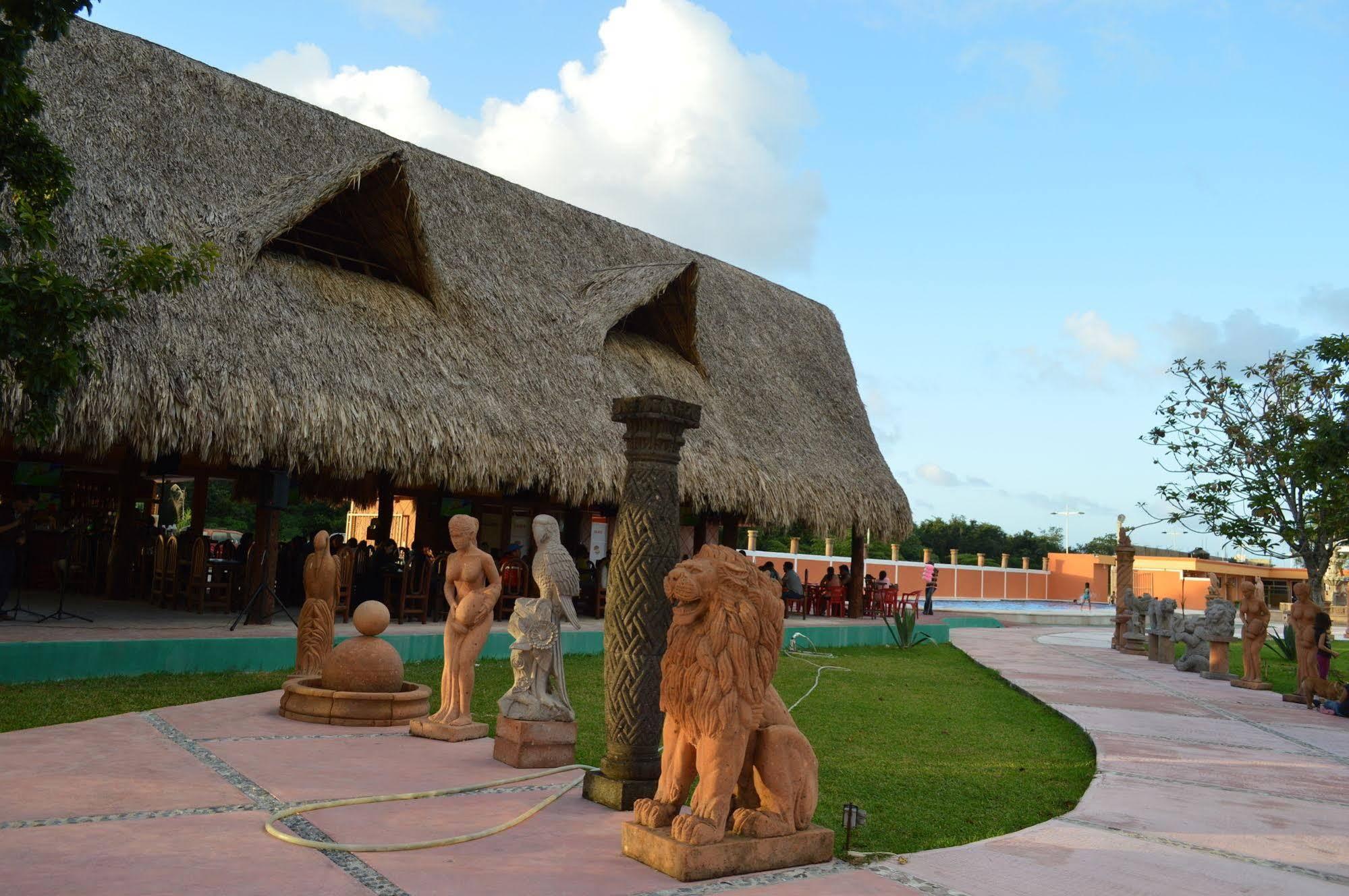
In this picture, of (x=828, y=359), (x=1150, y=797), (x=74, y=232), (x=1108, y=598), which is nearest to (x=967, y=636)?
(x=828, y=359)

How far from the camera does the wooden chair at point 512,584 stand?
42.6ft

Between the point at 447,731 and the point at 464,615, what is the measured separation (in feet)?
2.25

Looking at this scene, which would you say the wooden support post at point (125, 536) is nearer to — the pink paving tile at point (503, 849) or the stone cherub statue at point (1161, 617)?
the pink paving tile at point (503, 849)

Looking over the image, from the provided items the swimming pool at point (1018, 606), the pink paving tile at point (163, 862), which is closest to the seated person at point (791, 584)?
the swimming pool at point (1018, 606)

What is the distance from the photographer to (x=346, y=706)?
6.48 meters

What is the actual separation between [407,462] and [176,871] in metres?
7.26

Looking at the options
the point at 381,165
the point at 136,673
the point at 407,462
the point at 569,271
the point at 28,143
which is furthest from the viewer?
the point at 569,271

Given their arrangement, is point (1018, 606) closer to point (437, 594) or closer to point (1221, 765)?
point (437, 594)

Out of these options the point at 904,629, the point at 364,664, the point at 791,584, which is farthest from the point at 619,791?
the point at 791,584

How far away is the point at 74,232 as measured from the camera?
9.12 meters

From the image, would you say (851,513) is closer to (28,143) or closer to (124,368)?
(124,368)

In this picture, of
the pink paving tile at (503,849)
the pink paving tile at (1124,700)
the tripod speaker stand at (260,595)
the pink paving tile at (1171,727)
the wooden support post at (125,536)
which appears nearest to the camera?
the pink paving tile at (503,849)

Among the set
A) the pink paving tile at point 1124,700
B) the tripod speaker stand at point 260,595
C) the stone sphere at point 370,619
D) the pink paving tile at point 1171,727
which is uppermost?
the stone sphere at point 370,619

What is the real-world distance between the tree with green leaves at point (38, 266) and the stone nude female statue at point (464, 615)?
7.98 feet
